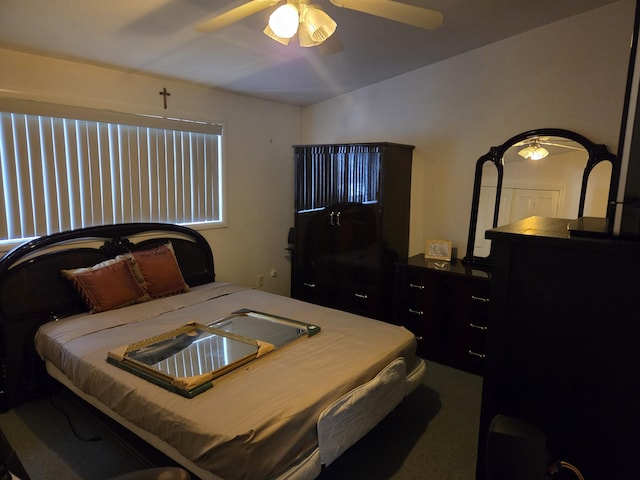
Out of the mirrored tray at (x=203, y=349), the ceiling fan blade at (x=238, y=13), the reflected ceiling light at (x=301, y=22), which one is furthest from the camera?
Answer: the mirrored tray at (x=203, y=349)

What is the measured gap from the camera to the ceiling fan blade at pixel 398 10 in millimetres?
1729

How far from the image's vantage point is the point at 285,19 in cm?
167

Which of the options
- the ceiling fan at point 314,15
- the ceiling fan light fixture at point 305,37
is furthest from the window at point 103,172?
the ceiling fan light fixture at point 305,37

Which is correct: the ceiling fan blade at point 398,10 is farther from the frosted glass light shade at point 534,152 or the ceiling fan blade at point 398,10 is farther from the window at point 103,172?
the window at point 103,172

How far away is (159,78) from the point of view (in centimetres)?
336

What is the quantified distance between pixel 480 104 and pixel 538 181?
2.71 feet

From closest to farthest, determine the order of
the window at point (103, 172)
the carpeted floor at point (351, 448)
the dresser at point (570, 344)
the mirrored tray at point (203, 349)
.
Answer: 1. the dresser at point (570, 344)
2. the mirrored tray at point (203, 349)
3. the carpeted floor at point (351, 448)
4. the window at point (103, 172)

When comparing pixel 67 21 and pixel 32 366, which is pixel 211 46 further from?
pixel 32 366

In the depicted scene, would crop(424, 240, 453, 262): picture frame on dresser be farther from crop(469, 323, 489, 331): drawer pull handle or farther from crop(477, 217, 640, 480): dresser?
crop(477, 217, 640, 480): dresser

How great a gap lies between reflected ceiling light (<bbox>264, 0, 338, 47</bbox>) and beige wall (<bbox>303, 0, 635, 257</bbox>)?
2095mm

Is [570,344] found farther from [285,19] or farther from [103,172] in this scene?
[103,172]

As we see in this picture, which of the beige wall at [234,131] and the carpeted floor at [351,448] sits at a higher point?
the beige wall at [234,131]

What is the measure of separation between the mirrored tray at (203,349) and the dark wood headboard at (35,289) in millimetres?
976

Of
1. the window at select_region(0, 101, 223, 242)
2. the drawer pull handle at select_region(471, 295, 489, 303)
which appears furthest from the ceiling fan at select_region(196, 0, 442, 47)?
the drawer pull handle at select_region(471, 295, 489, 303)
